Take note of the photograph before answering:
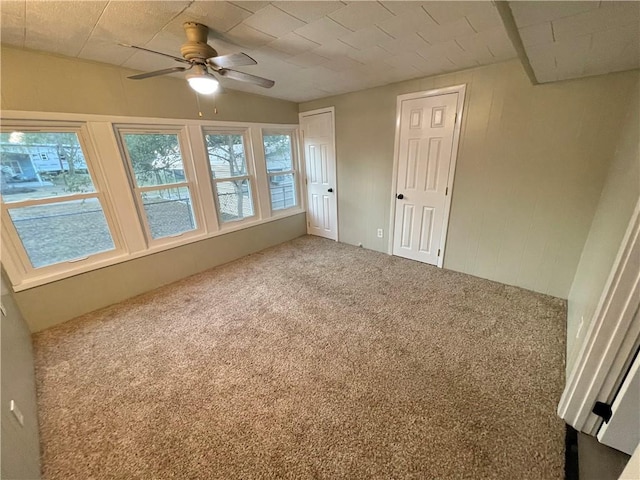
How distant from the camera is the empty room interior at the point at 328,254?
4.12 feet

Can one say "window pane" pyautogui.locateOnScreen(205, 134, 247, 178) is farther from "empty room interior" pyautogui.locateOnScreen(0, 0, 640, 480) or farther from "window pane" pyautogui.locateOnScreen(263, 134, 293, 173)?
"window pane" pyautogui.locateOnScreen(263, 134, 293, 173)

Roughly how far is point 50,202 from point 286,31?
2.50 metres

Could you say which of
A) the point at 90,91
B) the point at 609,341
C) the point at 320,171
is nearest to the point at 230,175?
the point at 320,171

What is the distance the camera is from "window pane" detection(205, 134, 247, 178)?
127 inches

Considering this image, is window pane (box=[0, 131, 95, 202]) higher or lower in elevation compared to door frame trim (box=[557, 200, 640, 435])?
higher

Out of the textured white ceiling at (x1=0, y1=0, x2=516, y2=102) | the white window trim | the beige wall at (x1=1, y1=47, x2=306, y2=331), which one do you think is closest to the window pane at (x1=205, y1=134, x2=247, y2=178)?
→ the white window trim

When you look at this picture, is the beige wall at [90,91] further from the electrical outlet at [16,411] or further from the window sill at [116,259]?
the electrical outlet at [16,411]

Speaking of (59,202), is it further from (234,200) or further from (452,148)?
(452,148)

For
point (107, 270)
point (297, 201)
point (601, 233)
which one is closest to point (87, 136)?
point (107, 270)

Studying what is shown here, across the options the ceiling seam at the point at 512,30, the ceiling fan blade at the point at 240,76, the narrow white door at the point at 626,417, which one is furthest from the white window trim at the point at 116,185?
the narrow white door at the point at 626,417

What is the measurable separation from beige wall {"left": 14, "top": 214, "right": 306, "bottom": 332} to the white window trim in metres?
0.08

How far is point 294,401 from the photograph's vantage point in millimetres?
1529

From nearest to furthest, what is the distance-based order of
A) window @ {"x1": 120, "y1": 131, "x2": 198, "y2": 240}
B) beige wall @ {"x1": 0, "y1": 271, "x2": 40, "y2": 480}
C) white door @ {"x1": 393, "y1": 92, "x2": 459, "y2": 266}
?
beige wall @ {"x1": 0, "y1": 271, "x2": 40, "y2": 480}
window @ {"x1": 120, "y1": 131, "x2": 198, "y2": 240}
white door @ {"x1": 393, "y1": 92, "x2": 459, "y2": 266}

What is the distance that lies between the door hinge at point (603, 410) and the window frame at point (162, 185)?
3.69m
